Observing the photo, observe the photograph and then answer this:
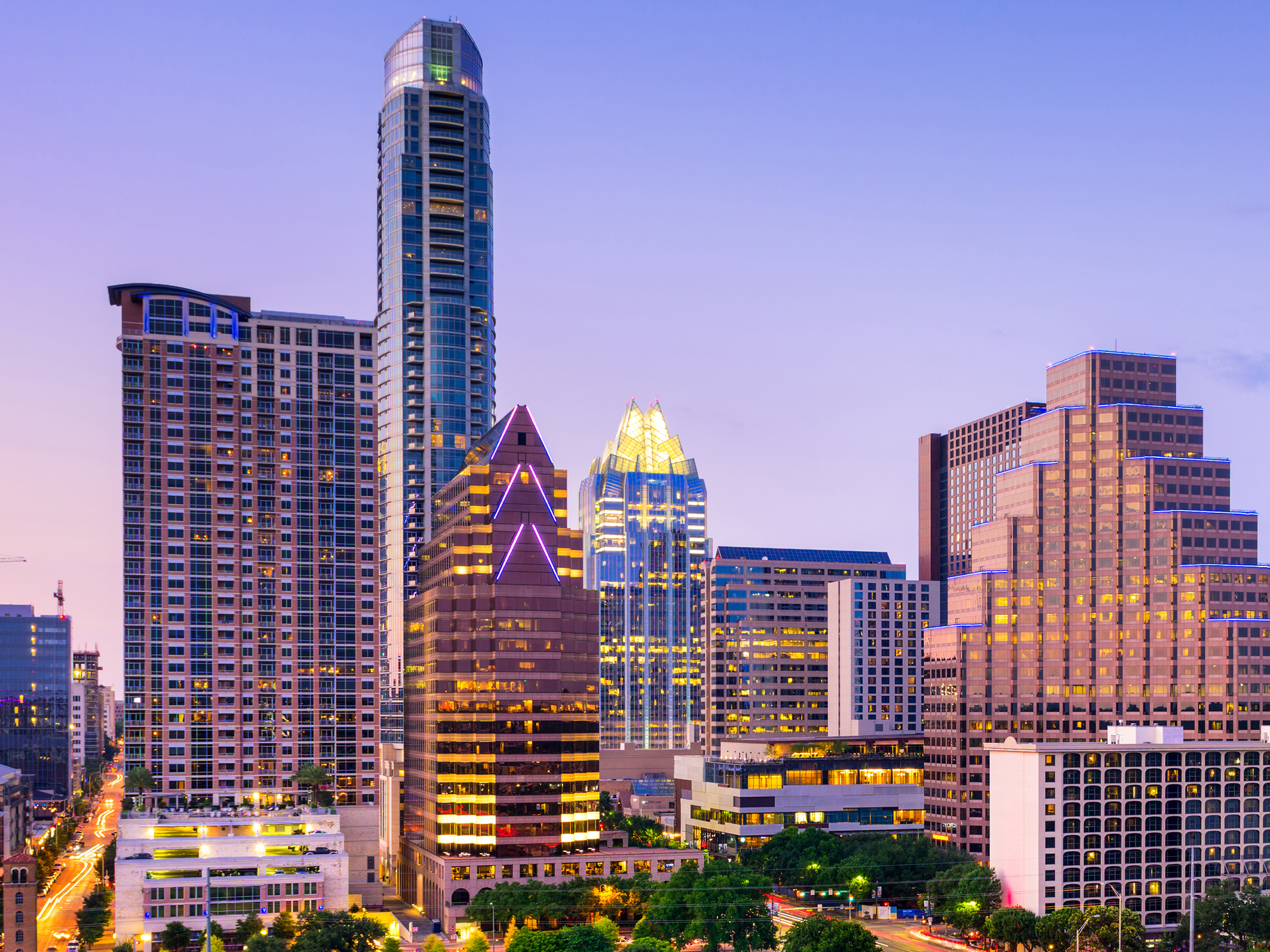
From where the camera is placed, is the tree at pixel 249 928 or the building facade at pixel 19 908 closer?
the building facade at pixel 19 908

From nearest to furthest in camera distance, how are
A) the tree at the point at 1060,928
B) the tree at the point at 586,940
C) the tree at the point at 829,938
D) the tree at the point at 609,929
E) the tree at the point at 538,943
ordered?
the tree at the point at 586,940 → the tree at the point at 538,943 → the tree at the point at 829,938 → the tree at the point at 609,929 → the tree at the point at 1060,928

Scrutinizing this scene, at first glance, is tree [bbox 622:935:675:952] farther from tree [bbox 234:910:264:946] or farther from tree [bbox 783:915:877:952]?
tree [bbox 234:910:264:946]

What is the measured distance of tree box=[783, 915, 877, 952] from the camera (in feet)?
579

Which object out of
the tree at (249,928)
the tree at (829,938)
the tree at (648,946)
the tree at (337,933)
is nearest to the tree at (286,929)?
the tree at (249,928)

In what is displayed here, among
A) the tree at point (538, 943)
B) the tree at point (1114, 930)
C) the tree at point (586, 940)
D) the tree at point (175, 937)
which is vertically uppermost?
the tree at point (586, 940)

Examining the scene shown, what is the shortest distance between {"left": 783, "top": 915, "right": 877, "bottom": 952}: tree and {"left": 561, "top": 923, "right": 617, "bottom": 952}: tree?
22857 mm

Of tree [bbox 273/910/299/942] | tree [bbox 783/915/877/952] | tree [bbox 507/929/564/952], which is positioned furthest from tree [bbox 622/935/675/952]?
tree [bbox 273/910/299/942]

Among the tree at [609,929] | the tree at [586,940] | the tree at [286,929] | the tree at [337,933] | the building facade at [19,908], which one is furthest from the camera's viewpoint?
the tree at [286,929]

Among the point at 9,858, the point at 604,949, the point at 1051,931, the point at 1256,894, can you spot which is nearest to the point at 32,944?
the point at 9,858

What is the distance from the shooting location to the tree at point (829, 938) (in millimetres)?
176500

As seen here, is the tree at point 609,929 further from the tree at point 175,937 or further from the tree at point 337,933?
the tree at point 175,937

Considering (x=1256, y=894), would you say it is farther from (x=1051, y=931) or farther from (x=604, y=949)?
(x=604, y=949)

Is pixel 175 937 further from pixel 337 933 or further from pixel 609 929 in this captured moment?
pixel 609 929

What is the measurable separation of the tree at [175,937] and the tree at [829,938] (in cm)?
8113
